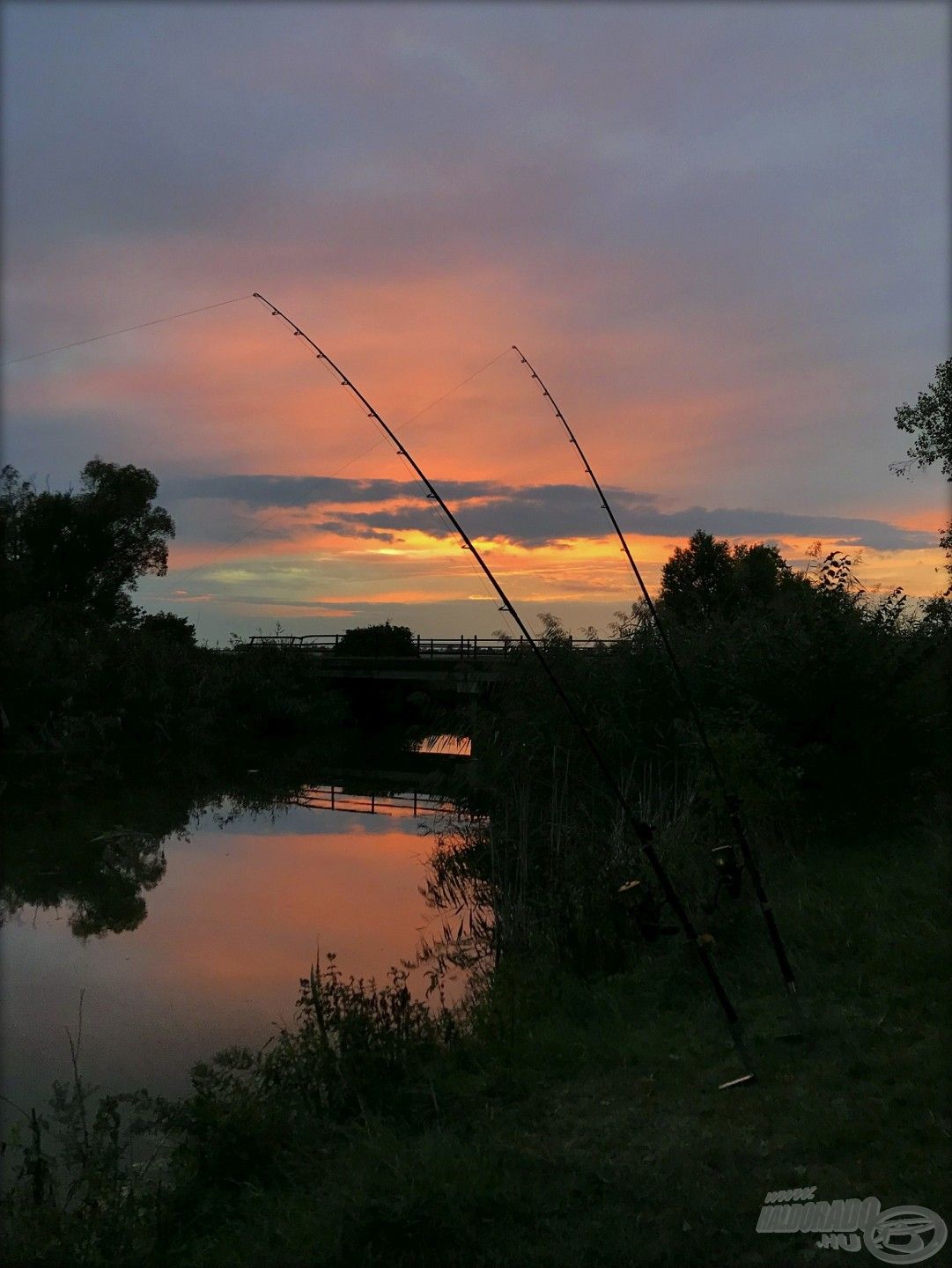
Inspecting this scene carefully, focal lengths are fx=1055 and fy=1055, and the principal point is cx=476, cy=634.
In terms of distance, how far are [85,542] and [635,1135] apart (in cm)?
5050

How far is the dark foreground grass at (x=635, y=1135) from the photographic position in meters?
4.97

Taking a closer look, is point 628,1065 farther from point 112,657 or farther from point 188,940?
point 112,657

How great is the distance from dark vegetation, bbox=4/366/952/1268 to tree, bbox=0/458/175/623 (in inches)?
1499

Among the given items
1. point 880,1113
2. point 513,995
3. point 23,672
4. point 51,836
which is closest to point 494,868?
point 513,995

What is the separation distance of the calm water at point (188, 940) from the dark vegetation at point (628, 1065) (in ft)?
3.18

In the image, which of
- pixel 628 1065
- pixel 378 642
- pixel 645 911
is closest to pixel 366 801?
pixel 645 911

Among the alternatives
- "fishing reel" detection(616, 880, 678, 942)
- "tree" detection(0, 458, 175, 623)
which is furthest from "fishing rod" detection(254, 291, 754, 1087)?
"tree" detection(0, 458, 175, 623)

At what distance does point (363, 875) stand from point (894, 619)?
10.6m

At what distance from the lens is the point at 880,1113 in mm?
5766

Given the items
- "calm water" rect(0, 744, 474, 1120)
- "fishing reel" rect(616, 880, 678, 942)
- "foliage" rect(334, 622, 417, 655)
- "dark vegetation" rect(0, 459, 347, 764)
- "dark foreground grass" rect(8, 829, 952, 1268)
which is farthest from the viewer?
"foliage" rect(334, 622, 417, 655)

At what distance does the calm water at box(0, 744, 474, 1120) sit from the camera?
10586 mm

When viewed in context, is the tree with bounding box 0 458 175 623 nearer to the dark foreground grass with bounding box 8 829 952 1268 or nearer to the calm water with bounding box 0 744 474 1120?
the calm water with bounding box 0 744 474 1120

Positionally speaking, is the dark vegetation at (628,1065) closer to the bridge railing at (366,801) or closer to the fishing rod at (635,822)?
the fishing rod at (635,822)

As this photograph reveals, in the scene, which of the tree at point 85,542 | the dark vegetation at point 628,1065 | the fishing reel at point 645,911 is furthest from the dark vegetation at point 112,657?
the fishing reel at point 645,911
